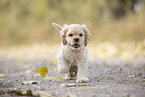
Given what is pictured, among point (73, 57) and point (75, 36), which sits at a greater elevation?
point (75, 36)

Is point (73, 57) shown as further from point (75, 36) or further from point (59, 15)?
point (59, 15)

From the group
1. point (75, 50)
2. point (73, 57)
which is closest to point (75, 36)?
point (75, 50)

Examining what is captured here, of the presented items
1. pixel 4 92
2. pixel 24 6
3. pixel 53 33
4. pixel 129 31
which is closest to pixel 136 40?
pixel 129 31

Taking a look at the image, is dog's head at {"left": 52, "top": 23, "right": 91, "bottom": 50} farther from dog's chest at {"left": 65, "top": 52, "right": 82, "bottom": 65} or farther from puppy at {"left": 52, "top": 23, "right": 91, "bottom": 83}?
dog's chest at {"left": 65, "top": 52, "right": 82, "bottom": 65}

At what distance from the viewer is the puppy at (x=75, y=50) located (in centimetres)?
312

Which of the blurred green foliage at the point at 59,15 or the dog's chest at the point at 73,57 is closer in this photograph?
the dog's chest at the point at 73,57

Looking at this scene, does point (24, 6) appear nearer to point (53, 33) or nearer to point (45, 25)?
point (45, 25)

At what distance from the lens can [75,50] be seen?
10.8ft

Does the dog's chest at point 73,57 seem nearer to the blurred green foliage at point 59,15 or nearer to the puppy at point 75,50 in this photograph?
the puppy at point 75,50

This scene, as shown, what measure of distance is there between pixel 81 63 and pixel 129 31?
8.67m

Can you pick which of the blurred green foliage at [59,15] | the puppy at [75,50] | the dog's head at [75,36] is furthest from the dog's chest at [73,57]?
the blurred green foliage at [59,15]

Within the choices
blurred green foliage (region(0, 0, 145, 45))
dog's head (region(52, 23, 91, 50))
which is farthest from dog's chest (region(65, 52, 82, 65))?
blurred green foliage (region(0, 0, 145, 45))

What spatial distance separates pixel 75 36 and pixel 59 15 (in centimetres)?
936

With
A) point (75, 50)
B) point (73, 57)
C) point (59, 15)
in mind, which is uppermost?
point (59, 15)
